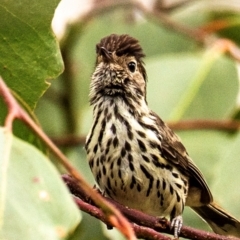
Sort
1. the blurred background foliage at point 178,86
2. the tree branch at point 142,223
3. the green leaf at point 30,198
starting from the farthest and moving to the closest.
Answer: the blurred background foliage at point 178,86 < the tree branch at point 142,223 < the green leaf at point 30,198

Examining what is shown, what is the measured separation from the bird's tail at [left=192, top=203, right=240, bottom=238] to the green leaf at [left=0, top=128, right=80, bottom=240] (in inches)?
83.6

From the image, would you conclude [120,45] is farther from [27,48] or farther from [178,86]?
[27,48]

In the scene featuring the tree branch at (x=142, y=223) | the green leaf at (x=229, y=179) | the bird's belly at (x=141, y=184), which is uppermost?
the tree branch at (x=142, y=223)

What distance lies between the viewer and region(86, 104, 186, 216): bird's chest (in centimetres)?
323

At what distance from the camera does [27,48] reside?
218cm

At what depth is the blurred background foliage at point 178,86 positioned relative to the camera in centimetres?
368

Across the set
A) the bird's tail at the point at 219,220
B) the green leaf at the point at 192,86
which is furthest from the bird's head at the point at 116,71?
the bird's tail at the point at 219,220

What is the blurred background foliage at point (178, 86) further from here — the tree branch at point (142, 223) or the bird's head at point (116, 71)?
the tree branch at point (142, 223)

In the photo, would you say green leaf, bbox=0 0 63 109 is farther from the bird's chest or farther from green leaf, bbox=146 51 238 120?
green leaf, bbox=146 51 238 120

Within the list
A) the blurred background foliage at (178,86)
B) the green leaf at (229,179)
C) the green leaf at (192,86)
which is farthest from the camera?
the green leaf at (192,86)

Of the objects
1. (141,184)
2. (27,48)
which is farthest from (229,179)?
(27,48)

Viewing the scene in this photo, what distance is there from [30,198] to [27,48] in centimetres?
71

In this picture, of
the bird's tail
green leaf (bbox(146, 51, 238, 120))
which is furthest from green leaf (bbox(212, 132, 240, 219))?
green leaf (bbox(146, 51, 238, 120))

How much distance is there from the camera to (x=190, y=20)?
4.96 metres
